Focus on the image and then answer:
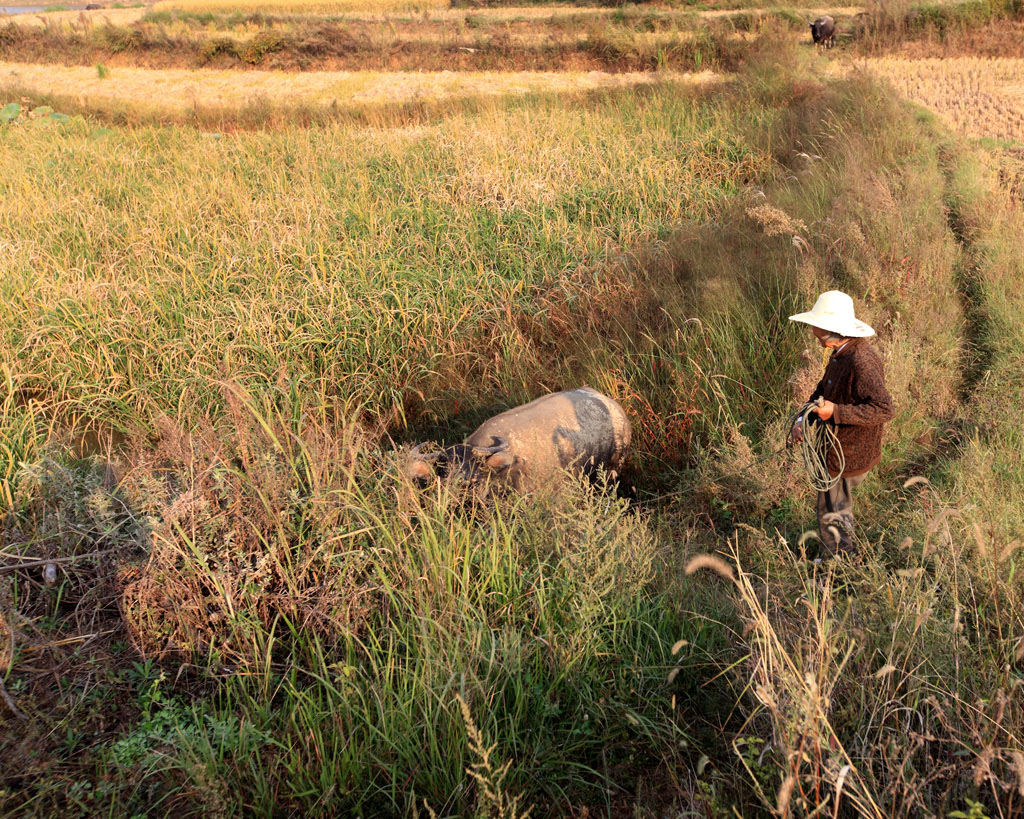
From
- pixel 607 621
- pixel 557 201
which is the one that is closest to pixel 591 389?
pixel 607 621

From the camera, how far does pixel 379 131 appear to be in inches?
470

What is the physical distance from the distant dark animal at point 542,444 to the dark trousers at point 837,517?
48.1 inches

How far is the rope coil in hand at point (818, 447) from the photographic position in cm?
344

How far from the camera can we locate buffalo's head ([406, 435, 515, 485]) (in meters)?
3.65

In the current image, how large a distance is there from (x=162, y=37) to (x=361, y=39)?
6790mm

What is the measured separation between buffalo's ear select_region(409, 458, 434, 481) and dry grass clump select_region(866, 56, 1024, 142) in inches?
411

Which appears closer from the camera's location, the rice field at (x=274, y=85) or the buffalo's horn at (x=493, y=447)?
the buffalo's horn at (x=493, y=447)

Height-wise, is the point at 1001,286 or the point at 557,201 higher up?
the point at 557,201

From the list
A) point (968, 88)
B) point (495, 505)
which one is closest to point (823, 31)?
point (968, 88)

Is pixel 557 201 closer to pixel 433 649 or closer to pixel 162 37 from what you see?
pixel 433 649

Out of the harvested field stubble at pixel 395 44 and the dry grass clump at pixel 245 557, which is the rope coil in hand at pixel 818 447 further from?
the harvested field stubble at pixel 395 44

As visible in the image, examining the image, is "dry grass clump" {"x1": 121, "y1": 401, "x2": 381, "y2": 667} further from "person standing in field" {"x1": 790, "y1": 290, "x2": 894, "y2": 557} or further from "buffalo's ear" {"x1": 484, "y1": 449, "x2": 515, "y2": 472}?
"person standing in field" {"x1": 790, "y1": 290, "x2": 894, "y2": 557}

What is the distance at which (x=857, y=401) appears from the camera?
345cm

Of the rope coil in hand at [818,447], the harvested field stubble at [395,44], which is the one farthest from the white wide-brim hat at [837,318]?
the harvested field stubble at [395,44]
